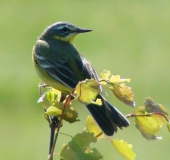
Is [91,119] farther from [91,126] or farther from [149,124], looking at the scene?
[149,124]

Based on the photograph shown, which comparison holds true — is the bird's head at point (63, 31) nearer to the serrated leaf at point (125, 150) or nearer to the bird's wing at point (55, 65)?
the bird's wing at point (55, 65)

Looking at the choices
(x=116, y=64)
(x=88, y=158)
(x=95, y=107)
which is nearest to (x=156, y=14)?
(x=116, y=64)

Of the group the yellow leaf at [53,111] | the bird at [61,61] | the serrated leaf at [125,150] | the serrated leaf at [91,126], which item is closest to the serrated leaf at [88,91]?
the yellow leaf at [53,111]

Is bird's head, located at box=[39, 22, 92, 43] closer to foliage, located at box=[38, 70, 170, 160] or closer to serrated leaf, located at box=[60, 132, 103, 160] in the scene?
foliage, located at box=[38, 70, 170, 160]

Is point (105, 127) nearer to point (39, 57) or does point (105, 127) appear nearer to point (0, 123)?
point (39, 57)

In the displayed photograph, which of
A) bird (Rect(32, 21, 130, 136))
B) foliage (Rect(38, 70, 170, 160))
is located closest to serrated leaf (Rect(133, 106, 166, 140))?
foliage (Rect(38, 70, 170, 160))

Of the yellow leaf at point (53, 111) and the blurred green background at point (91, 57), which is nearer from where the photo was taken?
the yellow leaf at point (53, 111)

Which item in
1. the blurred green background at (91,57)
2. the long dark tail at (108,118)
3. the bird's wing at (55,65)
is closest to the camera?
the long dark tail at (108,118)

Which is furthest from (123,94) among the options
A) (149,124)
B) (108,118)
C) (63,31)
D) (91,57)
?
(91,57)
